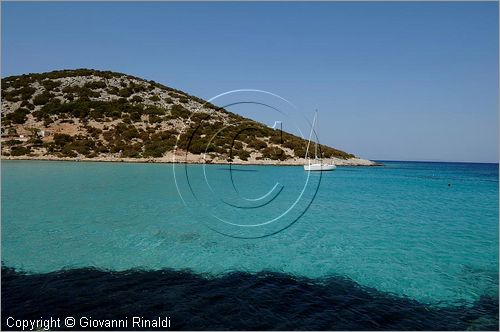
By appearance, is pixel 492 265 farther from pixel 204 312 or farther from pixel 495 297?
pixel 204 312

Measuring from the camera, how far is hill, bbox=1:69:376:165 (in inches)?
2726

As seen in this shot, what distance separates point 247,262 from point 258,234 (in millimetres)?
5586

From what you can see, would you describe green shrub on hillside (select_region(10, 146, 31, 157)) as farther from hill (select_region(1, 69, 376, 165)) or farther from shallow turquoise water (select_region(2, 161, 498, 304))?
shallow turquoise water (select_region(2, 161, 498, 304))

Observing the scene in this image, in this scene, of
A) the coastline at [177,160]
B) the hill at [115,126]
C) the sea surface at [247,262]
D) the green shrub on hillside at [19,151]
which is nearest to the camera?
the sea surface at [247,262]

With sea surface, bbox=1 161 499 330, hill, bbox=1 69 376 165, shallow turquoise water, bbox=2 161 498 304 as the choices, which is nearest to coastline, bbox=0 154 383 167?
hill, bbox=1 69 376 165

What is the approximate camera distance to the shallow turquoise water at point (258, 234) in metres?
13.4

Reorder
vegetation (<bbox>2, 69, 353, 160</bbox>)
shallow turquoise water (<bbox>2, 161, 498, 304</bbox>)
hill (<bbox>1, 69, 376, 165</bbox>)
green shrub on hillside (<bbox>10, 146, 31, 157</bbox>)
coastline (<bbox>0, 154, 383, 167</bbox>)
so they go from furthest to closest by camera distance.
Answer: vegetation (<bbox>2, 69, 353, 160</bbox>) → hill (<bbox>1, 69, 376, 165</bbox>) → coastline (<bbox>0, 154, 383, 167</bbox>) → green shrub on hillside (<bbox>10, 146, 31, 157</bbox>) → shallow turquoise water (<bbox>2, 161, 498, 304</bbox>)

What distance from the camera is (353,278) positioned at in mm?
12852

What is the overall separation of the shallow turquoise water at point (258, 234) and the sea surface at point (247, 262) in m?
0.09

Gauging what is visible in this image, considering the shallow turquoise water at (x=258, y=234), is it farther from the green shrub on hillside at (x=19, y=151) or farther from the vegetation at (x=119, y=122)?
the vegetation at (x=119, y=122)

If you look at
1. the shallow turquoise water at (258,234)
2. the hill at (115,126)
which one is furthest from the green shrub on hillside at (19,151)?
the shallow turquoise water at (258,234)

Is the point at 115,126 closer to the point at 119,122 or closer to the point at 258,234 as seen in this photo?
the point at 119,122

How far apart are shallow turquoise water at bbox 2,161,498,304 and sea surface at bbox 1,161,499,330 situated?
9 centimetres

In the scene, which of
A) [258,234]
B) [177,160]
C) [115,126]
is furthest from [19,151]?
[258,234]
